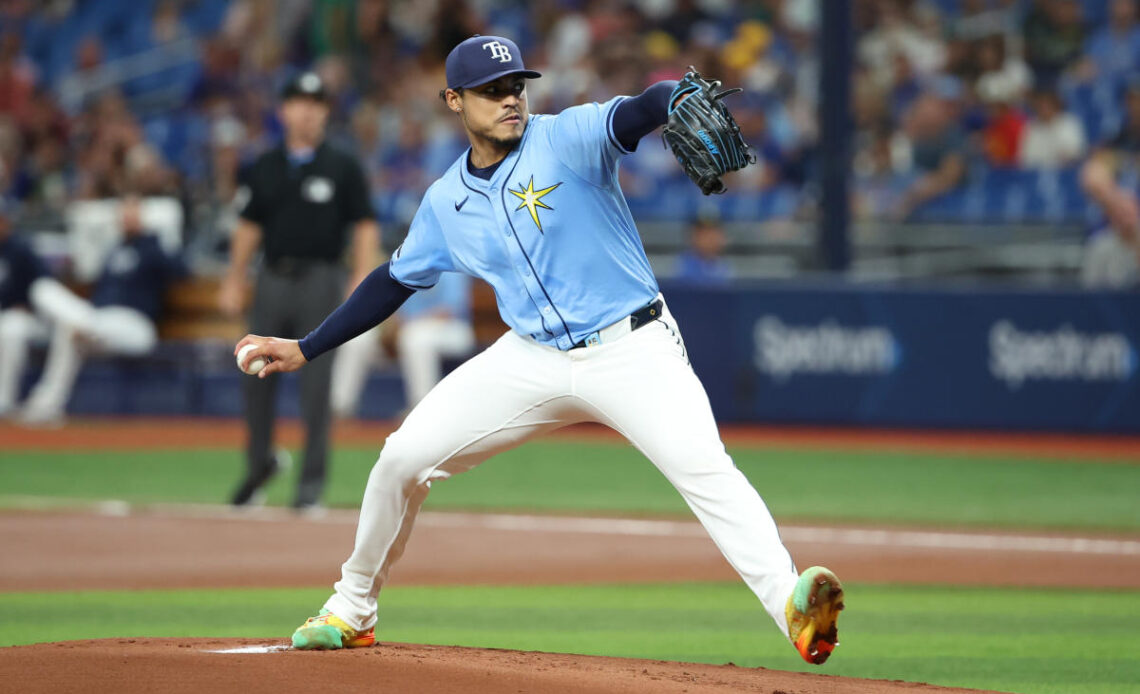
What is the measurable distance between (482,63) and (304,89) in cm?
510

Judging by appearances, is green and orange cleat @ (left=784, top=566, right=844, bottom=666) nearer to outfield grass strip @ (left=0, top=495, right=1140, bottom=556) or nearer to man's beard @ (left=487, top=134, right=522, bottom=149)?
man's beard @ (left=487, top=134, right=522, bottom=149)

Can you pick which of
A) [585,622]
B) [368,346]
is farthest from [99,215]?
[585,622]

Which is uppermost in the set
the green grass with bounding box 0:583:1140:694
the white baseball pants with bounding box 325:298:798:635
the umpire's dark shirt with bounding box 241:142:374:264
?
the umpire's dark shirt with bounding box 241:142:374:264

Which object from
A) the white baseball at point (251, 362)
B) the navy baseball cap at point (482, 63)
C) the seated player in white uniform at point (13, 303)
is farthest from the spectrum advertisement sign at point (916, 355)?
the navy baseball cap at point (482, 63)

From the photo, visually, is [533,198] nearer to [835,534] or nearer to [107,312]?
[835,534]

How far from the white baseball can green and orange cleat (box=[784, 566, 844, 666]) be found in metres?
2.07

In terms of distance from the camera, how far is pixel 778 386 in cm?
1581

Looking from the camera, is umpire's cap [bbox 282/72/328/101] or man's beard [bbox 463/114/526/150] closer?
man's beard [bbox 463/114/526/150]

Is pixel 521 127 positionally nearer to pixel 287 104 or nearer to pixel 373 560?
pixel 373 560

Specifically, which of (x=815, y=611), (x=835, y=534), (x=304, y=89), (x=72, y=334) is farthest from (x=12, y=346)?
(x=815, y=611)

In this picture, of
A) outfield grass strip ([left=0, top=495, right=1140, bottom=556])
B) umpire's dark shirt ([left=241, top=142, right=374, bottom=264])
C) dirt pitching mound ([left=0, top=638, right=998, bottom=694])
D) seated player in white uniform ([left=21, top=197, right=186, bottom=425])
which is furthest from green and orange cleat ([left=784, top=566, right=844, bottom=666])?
seated player in white uniform ([left=21, top=197, right=186, bottom=425])

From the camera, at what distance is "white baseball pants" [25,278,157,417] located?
16641mm

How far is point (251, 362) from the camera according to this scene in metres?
5.70

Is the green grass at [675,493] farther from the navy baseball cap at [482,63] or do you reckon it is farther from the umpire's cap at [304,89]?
the navy baseball cap at [482,63]
